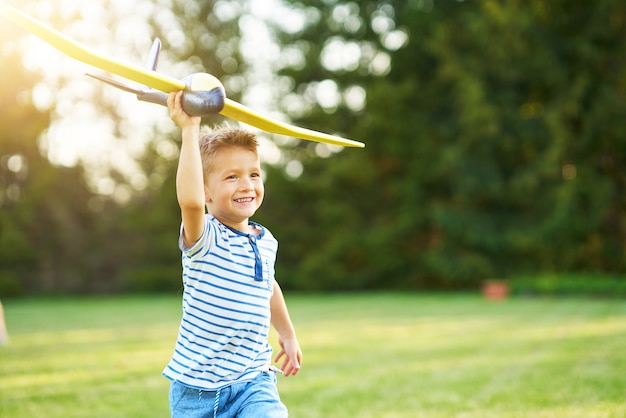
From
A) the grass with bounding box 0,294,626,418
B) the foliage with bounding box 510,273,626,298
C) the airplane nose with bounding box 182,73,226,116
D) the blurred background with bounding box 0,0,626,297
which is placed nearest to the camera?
the airplane nose with bounding box 182,73,226,116

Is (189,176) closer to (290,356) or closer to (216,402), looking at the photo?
(216,402)

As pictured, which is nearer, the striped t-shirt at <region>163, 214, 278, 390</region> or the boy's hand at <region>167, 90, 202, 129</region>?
the boy's hand at <region>167, 90, 202, 129</region>

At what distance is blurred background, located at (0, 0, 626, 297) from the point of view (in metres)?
21.2

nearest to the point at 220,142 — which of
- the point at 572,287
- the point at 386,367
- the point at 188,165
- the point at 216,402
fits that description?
the point at 188,165

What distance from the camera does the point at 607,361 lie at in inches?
240

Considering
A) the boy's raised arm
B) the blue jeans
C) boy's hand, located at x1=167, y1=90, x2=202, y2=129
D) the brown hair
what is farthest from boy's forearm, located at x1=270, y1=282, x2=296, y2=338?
boy's hand, located at x1=167, y1=90, x2=202, y2=129

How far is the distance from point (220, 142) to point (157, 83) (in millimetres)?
466

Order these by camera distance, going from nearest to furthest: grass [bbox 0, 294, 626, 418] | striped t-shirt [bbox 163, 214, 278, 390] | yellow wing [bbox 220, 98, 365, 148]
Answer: yellow wing [bbox 220, 98, 365, 148] < striped t-shirt [bbox 163, 214, 278, 390] < grass [bbox 0, 294, 626, 418]

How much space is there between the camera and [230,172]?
8.20ft

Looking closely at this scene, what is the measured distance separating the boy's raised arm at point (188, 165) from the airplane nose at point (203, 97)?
29 millimetres

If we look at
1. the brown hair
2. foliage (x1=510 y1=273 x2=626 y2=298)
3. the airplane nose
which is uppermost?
the airplane nose

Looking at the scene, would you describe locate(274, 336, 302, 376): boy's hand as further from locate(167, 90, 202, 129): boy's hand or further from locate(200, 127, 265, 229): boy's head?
locate(167, 90, 202, 129): boy's hand

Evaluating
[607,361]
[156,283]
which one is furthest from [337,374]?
[156,283]

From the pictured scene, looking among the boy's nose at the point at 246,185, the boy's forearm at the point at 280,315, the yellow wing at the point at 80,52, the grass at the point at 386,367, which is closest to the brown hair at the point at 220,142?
the boy's nose at the point at 246,185
